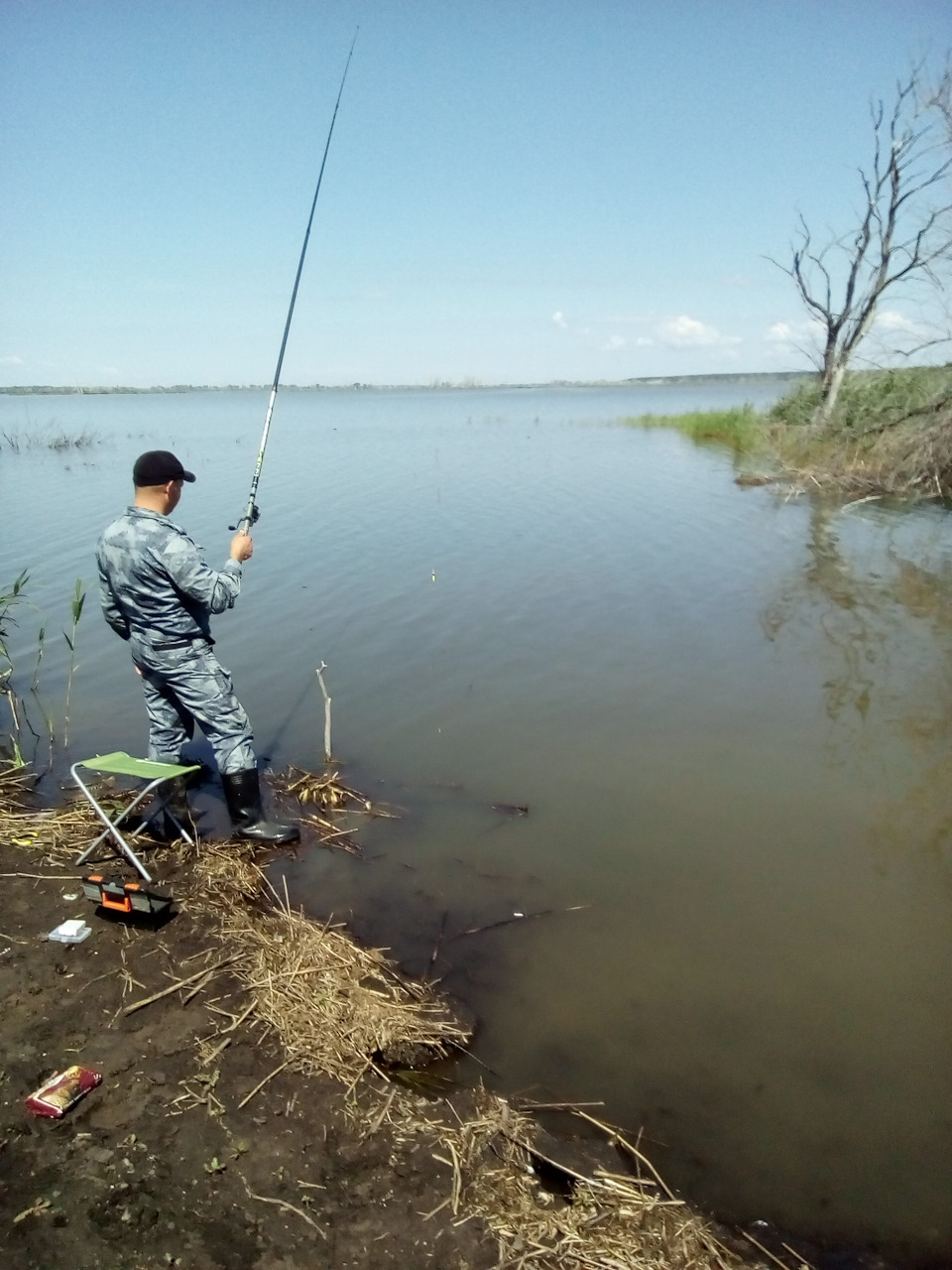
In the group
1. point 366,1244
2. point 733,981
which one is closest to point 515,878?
point 733,981

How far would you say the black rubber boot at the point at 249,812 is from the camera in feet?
14.4

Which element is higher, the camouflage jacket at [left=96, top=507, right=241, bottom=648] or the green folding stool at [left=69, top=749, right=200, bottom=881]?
the camouflage jacket at [left=96, top=507, right=241, bottom=648]

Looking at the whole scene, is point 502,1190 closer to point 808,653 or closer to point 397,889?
point 397,889

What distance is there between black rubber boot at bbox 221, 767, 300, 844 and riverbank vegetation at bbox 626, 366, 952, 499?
44.7 ft

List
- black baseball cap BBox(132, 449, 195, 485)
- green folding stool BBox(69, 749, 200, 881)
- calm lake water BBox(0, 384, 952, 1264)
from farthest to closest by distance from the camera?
black baseball cap BBox(132, 449, 195, 485) → green folding stool BBox(69, 749, 200, 881) → calm lake water BBox(0, 384, 952, 1264)

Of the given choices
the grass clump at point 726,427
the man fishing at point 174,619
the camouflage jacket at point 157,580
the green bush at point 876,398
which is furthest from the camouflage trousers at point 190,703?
the grass clump at point 726,427

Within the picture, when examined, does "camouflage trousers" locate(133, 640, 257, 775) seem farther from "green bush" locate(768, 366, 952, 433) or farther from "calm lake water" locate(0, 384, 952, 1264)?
"green bush" locate(768, 366, 952, 433)

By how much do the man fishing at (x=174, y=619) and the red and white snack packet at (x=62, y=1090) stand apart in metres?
1.82

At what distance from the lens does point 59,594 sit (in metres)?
9.80

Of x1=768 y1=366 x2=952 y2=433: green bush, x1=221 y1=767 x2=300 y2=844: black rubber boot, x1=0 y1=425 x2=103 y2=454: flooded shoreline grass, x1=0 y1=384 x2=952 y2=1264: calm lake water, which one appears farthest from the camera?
x1=0 y1=425 x2=103 y2=454: flooded shoreline grass

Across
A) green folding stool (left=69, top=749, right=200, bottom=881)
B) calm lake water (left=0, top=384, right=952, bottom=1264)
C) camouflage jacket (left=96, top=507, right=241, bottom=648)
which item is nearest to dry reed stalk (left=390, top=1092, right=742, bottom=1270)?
calm lake water (left=0, top=384, right=952, bottom=1264)

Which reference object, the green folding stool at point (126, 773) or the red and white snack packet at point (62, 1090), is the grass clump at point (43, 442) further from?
the red and white snack packet at point (62, 1090)

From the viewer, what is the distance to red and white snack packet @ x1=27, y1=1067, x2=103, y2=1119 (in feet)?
8.21

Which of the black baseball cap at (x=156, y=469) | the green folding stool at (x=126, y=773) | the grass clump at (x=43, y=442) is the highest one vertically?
the black baseball cap at (x=156, y=469)
